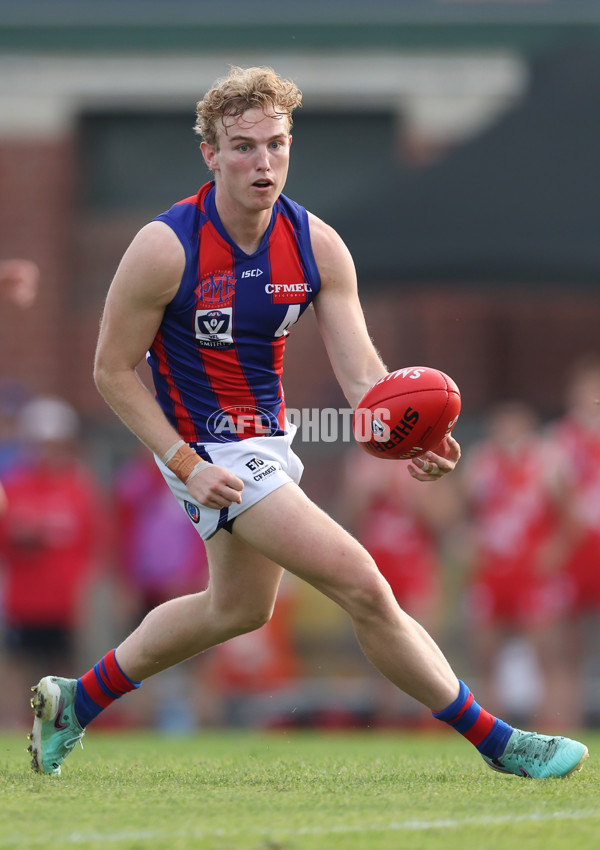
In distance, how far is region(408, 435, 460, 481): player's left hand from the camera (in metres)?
5.03

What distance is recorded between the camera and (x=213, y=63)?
15.5 meters

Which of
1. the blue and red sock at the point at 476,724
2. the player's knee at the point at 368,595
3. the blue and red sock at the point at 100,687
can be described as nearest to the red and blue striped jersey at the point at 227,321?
the player's knee at the point at 368,595

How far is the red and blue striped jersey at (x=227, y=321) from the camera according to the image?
4930mm

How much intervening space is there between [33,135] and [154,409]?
35.7ft

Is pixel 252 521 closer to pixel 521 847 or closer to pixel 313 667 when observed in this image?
pixel 521 847

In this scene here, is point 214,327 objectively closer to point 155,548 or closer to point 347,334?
Answer: point 347,334

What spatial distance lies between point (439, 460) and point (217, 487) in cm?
81

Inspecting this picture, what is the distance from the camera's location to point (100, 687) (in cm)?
536

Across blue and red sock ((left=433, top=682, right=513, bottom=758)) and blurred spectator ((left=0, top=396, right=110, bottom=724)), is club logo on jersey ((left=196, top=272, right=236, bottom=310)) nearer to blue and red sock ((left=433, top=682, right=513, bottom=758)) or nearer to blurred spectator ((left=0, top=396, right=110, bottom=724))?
blue and red sock ((left=433, top=682, right=513, bottom=758))

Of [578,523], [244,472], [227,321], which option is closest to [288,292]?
[227,321]

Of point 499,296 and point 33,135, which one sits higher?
point 33,135

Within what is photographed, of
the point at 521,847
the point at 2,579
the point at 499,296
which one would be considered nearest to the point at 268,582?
the point at 521,847

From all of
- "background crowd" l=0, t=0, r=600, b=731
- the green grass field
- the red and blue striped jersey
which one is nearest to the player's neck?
the red and blue striped jersey

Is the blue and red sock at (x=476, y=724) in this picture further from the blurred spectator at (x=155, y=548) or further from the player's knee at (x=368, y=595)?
the blurred spectator at (x=155, y=548)
